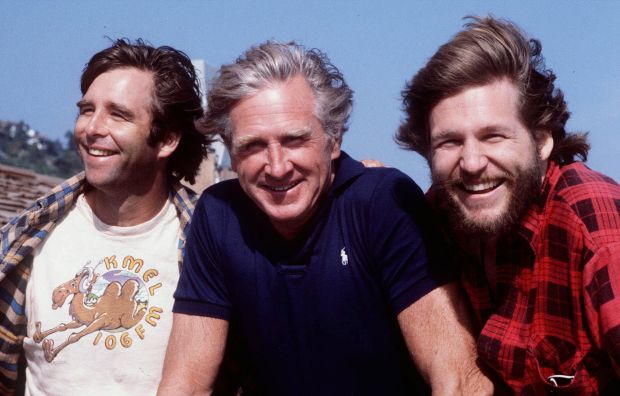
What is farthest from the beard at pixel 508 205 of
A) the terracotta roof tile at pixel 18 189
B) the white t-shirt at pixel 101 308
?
the terracotta roof tile at pixel 18 189

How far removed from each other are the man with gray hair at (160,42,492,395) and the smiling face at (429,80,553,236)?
11.2 inches

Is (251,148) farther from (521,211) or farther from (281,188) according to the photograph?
(521,211)

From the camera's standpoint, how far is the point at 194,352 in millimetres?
3088

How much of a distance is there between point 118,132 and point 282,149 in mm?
973

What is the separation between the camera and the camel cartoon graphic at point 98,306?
3.34 metres

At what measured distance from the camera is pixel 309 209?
2.95 meters

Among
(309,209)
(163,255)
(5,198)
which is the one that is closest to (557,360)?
(309,209)

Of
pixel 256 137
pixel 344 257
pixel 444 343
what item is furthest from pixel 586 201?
pixel 256 137

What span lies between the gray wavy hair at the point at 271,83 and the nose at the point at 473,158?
2.00 feet

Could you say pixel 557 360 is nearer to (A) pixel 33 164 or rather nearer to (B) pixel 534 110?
(B) pixel 534 110

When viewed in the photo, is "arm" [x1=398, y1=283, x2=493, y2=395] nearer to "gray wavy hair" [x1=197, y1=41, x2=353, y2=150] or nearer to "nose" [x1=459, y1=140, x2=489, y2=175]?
"nose" [x1=459, y1=140, x2=489, y2=175]

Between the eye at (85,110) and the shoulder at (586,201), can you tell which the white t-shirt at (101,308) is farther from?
the shoulder at (586,201)

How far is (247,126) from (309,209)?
1.28 feet

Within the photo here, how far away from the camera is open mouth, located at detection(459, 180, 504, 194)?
8.52 feet
